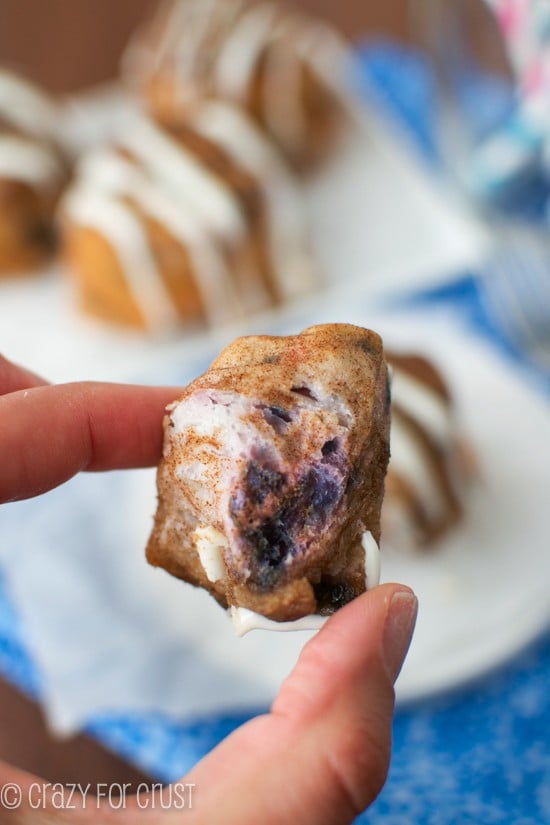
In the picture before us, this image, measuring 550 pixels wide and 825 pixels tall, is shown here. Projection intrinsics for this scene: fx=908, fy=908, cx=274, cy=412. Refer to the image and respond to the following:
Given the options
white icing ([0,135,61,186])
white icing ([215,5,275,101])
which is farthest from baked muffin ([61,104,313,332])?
white icing ([215,5,275,101])

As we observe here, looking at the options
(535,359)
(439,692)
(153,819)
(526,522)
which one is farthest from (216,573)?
(535,359)

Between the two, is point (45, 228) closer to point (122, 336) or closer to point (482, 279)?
point (122, 336)

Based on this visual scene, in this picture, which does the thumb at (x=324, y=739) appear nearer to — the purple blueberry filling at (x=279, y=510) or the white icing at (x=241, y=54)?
the purple blueberry filling at (x=279, y=510)

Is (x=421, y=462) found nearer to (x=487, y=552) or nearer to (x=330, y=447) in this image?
(x=487, y=552)

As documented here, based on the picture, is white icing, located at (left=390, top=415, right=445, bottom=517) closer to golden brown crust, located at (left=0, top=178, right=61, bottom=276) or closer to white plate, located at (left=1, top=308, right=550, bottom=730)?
white plate, located at (left=1, top=308, right=550, bottom=730)

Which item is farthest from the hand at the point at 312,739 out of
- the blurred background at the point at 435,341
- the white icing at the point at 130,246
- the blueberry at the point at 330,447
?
the white icing at the point at 130,246

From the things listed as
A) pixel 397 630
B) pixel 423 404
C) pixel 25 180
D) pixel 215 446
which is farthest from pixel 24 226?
pixel 397 630
